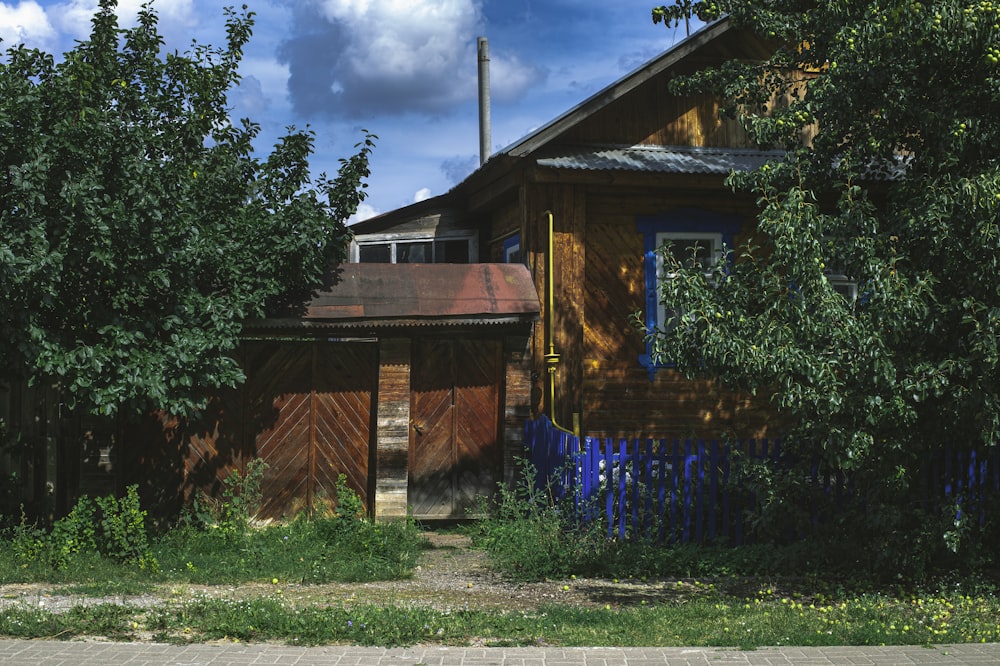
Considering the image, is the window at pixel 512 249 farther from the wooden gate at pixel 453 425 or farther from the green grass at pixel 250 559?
the green grass at pixel 250 559

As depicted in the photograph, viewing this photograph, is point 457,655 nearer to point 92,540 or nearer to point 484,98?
point 92,540

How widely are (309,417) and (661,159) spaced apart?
19.2 ft

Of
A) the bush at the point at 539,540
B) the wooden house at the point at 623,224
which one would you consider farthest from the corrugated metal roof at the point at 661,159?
the bush at the point at 539,540

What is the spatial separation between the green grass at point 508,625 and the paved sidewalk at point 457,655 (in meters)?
0.19

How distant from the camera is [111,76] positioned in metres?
10.6

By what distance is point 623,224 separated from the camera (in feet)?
45.8

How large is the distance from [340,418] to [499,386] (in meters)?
1.94

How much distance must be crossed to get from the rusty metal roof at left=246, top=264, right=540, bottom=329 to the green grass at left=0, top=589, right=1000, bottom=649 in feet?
13.6

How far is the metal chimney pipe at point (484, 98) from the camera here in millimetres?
24500

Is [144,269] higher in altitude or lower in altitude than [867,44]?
lower

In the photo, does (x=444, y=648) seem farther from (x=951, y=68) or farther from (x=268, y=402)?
(x=951, y=68)

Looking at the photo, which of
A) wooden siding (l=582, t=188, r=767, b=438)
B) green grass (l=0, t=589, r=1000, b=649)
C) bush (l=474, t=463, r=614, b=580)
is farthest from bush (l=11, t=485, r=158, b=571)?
wooden siding (l=582, t=188, r=767, b=438)

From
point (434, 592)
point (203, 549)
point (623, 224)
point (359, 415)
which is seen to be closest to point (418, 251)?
point (623, 224)

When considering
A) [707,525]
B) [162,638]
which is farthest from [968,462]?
[162,638]
